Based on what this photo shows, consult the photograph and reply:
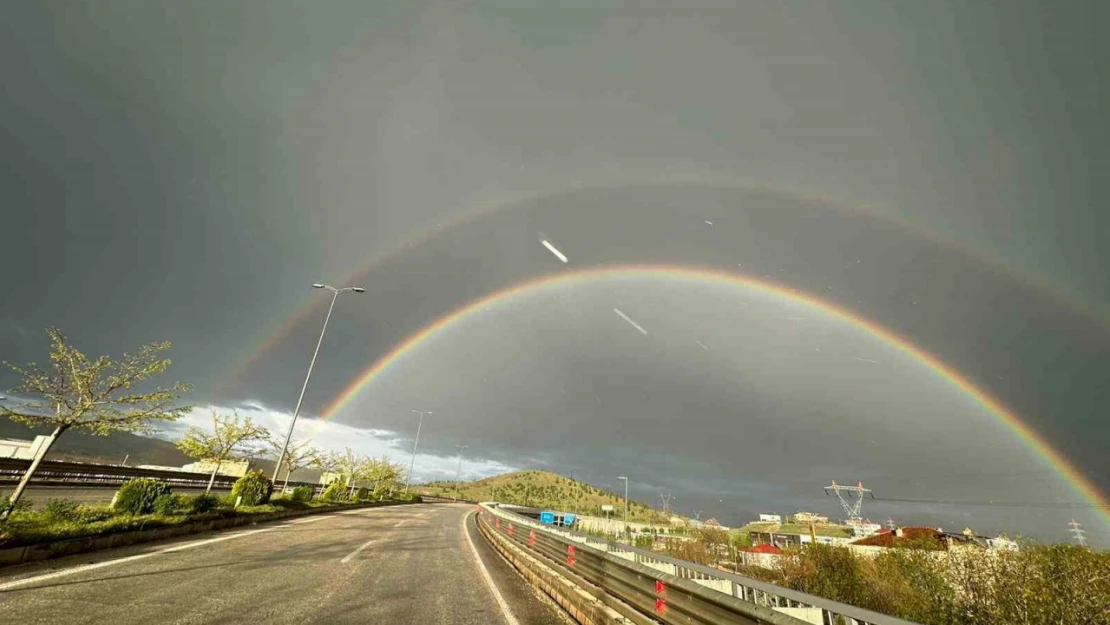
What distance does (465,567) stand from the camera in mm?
13141

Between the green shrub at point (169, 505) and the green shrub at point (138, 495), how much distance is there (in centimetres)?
12

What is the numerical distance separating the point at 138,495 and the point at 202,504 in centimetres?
236

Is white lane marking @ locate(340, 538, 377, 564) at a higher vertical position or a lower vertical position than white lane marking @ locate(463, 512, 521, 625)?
higher

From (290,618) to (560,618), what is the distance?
432cm

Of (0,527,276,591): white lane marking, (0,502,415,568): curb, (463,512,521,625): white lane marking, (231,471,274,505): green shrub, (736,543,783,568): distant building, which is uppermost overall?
(231,471,274,505): green shrub

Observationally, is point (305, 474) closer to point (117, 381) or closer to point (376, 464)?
point (376, 464)

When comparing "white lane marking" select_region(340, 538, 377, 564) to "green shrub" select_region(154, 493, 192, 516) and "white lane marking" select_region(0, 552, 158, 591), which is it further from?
"green shrub" select_region(154, 493, 192, 516)

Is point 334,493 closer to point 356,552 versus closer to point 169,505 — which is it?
point 169,505

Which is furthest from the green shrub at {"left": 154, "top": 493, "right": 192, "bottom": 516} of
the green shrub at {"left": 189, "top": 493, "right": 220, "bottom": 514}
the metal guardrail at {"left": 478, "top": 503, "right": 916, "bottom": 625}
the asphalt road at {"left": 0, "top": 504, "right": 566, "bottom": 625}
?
the metal guardrail at {"left": 478, "top": 503, "right": 916, "bottom": 625}

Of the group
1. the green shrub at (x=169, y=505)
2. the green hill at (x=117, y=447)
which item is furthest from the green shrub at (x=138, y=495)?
the green hill at (x=117, y=447)

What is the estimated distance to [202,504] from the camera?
51.2ft

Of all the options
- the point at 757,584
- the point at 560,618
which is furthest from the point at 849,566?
the point at 757,584

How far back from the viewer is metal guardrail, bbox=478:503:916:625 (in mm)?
3469

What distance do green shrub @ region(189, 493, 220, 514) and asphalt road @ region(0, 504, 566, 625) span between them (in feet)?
7.86
